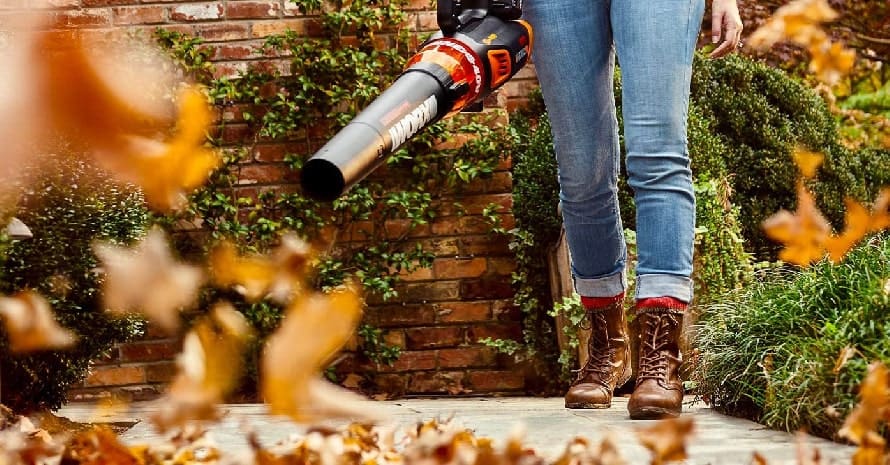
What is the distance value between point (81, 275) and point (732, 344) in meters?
1.31

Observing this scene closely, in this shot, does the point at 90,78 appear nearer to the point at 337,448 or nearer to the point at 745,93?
the point at 337,448

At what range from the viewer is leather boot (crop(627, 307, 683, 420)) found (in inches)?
74.6

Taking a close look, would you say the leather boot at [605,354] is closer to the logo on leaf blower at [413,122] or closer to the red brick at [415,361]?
the logo on leaf blower at [413,122]

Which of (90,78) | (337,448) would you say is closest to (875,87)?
(337,448)

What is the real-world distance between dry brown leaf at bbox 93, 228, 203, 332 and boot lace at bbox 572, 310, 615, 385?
86cm

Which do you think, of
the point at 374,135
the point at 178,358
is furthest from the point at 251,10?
the point at 178,358

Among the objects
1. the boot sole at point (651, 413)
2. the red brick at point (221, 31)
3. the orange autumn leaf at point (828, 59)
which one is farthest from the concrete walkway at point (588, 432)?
the orange autumn leaf at point (828, 59)

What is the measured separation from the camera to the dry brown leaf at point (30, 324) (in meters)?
1.55

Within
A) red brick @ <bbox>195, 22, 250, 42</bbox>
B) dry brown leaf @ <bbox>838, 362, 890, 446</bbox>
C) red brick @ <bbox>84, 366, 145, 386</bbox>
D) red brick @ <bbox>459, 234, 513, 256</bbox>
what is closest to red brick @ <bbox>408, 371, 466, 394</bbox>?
red brick @ <bbox>459, 234, 513, 256</bbox>

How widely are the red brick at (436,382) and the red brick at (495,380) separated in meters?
0.04

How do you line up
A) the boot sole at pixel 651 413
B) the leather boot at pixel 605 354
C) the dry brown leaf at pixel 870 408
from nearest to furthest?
the dry brown leaf at pixel 870 408, the boot sole at pixel 651 413, the leather boot at pixel 605 354

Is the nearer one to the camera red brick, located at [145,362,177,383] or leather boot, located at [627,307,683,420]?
leather boot, located at [627,307,683,420]

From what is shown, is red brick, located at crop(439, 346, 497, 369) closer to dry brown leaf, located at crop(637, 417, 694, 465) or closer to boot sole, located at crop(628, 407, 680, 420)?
boot sole, located at crop(628, 407, 680, 420)

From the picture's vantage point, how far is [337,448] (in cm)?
124
